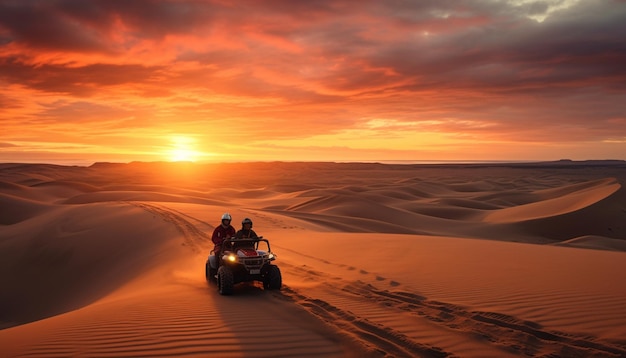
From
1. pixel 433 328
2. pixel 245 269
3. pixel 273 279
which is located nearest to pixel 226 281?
pixel 245 269

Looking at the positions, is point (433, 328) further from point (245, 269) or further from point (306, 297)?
point (245, 269)

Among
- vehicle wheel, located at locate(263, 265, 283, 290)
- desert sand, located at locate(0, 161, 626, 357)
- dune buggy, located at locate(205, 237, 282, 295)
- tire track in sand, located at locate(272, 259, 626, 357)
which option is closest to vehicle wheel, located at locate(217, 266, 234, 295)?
dune buggy, located at locate(205, 237, 282, 295)

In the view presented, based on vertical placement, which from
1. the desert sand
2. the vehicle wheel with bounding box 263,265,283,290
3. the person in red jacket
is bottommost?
the desert sand

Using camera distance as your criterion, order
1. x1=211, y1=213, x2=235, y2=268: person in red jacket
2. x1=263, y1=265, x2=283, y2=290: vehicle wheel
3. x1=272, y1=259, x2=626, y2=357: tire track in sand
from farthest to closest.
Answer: x1=211, y1=213, x2=235, y2=268: person in red jacket → x1=263, y1=265, x2=283, y2=290: vehicle wheel → x1=272, y1=259, x2=626, y2=357: tire track in sand

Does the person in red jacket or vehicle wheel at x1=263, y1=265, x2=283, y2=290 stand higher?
the person in red jacket

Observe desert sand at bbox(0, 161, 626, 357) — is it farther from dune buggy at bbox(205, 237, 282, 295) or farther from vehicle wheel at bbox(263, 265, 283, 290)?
dune buggy at bbox(205, 237, 282, 295)

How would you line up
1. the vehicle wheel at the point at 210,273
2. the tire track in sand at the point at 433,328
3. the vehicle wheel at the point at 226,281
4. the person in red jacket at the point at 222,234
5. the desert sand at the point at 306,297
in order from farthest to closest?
the vehicle wheel at the point at 210,273 < the person in red jacket at the point at 222,234 < the vehicle wheel at the point at 226,281 < the desert sand at the point at 306,297 < the tire track in sand at the point at 433,328

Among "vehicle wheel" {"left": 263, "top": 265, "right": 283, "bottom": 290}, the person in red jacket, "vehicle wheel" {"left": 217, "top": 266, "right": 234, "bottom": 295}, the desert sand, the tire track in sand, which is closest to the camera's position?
the tire track in sand

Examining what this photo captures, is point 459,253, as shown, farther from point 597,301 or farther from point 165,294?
point 165,294

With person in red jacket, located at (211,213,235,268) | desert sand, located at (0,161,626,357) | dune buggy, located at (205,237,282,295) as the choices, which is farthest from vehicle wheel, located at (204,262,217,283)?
dune buggy, located at (205,237,282,295)

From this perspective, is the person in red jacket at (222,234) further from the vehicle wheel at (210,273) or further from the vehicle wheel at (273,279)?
the vehicle wheel at (273,279)

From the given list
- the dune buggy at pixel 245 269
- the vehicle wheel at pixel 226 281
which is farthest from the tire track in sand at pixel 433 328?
the vehicle wheel at pixel 226 281

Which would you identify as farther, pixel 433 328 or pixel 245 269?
pixel 245 269

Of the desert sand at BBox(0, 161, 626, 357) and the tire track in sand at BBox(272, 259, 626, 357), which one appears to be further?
the desert sand at BBox(0, 161, 626, 357)
